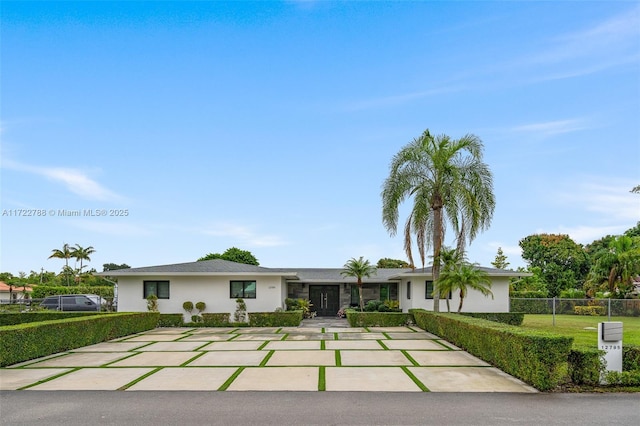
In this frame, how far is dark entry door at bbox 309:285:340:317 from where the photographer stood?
30.6 meters

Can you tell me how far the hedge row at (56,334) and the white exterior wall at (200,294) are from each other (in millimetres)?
4497

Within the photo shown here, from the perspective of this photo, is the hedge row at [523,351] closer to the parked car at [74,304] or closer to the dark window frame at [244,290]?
the dark window frame at [244,290]

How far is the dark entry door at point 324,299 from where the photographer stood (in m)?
30.6

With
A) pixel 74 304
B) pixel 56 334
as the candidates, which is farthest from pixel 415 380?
pixel 74 304

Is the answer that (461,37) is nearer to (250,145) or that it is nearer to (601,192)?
(250,145)

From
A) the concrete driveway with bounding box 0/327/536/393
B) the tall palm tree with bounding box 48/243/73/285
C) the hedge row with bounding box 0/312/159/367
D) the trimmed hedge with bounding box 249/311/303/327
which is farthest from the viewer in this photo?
the tall palm tree with bounding box 48/243/73/285

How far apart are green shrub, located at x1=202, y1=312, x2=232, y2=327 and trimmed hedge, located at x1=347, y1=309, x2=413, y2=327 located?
5.52 m

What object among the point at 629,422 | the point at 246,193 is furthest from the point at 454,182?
the point at 629,422

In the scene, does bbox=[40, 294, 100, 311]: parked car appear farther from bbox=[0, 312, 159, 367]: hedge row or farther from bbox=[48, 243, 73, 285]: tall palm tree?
bbox=[48, 243, 73, 285]: tall palm tree

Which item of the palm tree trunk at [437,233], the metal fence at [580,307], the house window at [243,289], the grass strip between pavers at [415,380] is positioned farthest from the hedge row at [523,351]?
the metal fence at [580,307]

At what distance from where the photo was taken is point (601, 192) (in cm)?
2338

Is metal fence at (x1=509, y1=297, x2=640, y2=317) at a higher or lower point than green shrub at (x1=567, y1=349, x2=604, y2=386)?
lower

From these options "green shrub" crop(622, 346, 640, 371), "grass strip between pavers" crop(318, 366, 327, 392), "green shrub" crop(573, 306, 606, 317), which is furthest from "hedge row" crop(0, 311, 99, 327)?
"green shrub" crop(573, 306, 606, 317)

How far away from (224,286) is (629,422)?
769 inches
